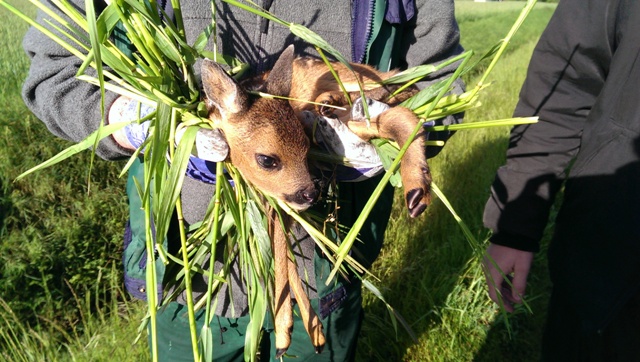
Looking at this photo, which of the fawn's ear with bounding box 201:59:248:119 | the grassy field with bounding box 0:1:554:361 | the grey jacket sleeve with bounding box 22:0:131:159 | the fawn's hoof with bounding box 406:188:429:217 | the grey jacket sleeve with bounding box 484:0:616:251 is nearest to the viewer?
the fawn's hoof with bounding box 406:188:429:217

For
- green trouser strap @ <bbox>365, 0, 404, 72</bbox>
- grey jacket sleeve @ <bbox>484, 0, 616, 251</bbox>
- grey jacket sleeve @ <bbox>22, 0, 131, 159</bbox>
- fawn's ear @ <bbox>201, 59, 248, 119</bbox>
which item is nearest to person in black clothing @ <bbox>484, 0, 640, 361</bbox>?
grey jacket sleeve @ <bbox>484, 0, 616, 251</bbox>

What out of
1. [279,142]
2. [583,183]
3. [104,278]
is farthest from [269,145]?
[104,278]

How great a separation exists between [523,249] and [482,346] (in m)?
1.06

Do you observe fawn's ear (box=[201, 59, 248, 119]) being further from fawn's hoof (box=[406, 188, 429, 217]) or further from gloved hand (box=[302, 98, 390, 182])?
fawn's hoof (box=[406, 188, 429, 217])

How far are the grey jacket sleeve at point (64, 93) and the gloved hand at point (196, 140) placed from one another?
0.17 feet

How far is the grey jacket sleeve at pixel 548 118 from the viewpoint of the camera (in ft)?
6.42

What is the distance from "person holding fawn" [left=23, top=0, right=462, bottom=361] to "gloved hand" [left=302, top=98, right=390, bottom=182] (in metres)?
0.19

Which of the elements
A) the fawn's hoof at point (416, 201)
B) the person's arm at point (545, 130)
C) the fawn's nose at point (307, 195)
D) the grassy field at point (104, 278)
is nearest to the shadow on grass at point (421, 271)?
the grassy field at point (104, 278)

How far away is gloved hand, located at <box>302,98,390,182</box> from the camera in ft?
5.04

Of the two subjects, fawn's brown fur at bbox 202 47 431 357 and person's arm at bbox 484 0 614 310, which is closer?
fawn's brown fur at bbox 202 47 431 357

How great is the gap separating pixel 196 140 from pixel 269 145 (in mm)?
200

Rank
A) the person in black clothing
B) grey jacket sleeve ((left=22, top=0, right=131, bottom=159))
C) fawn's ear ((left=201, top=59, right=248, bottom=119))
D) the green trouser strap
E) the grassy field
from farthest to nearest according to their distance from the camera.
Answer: the grassy field
the person in black clothing
the green trouser strap
grey jacket sleeve ((left=22, top=0, right=131, bottom=159))
fawn's ear ((left=201, top=59, right=248, bottom=119))

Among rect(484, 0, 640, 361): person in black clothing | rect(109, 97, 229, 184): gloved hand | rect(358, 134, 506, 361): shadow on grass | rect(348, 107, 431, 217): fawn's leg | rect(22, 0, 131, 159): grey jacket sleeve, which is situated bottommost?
rect(358, 134, 506, 361): shadow on grass

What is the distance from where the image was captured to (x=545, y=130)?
2160 millimetres
